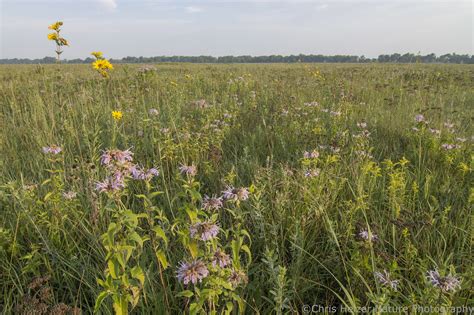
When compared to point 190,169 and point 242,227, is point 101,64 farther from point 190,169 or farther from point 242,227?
point 190,169

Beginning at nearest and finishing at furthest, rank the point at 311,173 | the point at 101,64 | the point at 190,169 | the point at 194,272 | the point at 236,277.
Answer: the point at 194,272
the point at 236,277
the point at 190,169
the point at 311,173
the point at 101,64

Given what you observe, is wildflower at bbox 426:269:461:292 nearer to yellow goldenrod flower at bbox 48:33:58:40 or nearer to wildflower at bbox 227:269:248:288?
wildflower at bbox 227:269:248:288

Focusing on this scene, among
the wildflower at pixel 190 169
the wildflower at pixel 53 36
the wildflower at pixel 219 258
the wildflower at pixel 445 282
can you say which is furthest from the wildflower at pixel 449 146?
the wildflower at pixel 53 36

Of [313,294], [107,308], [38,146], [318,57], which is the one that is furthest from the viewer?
[318,57]

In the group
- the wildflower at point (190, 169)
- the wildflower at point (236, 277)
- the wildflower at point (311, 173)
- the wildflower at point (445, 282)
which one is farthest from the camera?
the wildflower at point (311, 173)

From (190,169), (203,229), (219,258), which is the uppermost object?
(190,169)

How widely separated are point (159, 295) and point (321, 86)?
681cm

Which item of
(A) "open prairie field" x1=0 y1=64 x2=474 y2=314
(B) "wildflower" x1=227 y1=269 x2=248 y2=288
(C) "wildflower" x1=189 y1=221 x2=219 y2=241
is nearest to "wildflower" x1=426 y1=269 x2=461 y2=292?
(A) "open prairie field" x1=0 y1=64 x2=474 y2=314

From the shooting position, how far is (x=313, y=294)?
1.88 metres

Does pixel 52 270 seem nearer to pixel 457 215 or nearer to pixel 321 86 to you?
pixel 457 215

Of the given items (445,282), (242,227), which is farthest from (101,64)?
(445,282)

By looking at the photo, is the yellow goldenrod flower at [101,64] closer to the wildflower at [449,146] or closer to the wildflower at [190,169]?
the wildflower at [190,169]

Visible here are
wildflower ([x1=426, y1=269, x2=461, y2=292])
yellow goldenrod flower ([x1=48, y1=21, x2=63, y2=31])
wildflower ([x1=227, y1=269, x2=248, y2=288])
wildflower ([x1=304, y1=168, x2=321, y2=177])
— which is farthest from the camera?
yellow goldenrod flower ([x1=48, y1=21, x2=63, y2=31])

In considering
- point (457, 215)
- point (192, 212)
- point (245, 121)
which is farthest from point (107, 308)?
point (245, 121)
